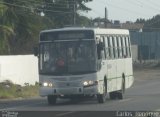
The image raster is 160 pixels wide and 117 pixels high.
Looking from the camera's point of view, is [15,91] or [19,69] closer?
[15,91]

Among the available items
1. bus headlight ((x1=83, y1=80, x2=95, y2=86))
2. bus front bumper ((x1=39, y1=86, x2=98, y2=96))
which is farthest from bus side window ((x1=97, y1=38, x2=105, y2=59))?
bus front bumper ((x1=39, y1=86, x2=98, y2=96))

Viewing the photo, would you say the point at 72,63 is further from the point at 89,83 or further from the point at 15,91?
the point at 15,91

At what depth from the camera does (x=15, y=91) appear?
1537 inches

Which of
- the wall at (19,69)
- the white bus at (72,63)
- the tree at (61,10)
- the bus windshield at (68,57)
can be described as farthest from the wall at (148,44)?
the bus windshield at (68,57)

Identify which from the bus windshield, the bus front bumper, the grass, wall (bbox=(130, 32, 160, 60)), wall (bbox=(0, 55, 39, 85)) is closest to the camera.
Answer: the bus front bumper

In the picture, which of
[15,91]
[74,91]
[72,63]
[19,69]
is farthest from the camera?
[19,69]

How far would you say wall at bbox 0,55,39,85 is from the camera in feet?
140

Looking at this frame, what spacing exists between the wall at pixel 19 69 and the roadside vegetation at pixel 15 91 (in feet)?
2.64

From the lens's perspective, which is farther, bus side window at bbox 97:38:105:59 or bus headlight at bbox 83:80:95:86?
bus side window at bbox 97:38:105:59

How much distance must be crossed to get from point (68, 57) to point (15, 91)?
1239 cm

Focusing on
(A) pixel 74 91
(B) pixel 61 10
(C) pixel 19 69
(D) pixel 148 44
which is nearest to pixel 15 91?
(C) pixel 19 69

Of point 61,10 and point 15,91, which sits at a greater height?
point 61,10

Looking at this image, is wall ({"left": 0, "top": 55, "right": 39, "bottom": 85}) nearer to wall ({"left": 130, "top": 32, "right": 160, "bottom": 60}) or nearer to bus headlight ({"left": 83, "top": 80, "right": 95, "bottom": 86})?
bus headlight ({"left": 83, "top": 80, "right": 95, "bottom": 86})

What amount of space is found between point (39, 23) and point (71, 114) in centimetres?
3927
